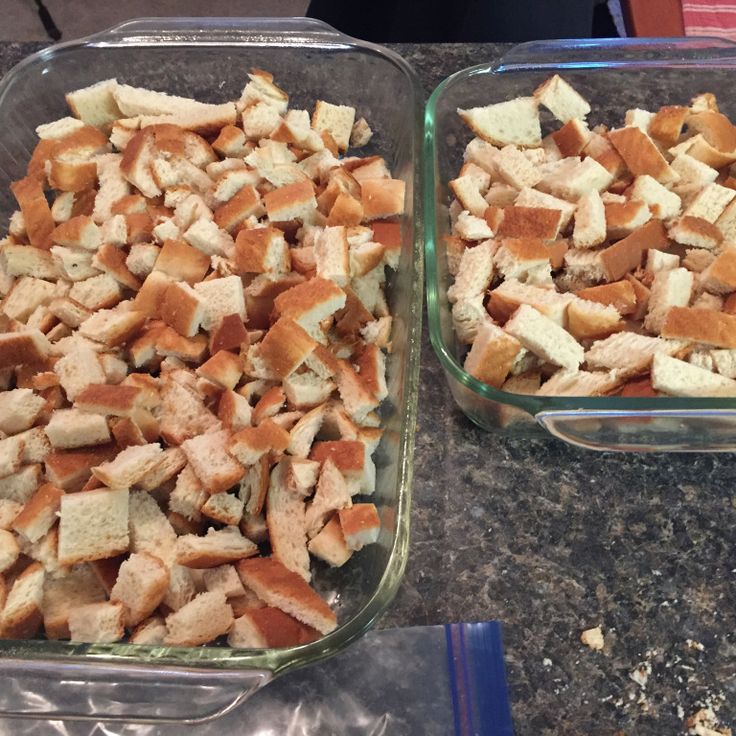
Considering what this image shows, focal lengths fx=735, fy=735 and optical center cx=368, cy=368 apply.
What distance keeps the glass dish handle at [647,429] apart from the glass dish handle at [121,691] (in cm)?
47

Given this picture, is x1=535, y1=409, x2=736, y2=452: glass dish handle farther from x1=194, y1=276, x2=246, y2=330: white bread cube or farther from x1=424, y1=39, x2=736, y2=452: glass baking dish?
x1=194, y1=276, x2=246, y2=330: white bread cube

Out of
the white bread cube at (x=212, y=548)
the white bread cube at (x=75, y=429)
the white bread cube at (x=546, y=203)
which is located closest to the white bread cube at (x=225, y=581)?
the white bread cube at (x=212, y=548)

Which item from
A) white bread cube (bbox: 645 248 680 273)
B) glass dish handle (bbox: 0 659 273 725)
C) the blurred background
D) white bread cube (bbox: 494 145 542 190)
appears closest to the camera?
glass dish handle (bbox: 0 659 273 725)

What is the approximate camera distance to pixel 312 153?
1.26m

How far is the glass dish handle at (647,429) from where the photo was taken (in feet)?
2.90

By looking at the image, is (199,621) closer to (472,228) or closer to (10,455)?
(10,455)

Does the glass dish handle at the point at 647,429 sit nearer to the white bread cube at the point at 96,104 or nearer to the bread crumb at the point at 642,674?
the bread crumb at the point at 642,674

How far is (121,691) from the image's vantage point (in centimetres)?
79

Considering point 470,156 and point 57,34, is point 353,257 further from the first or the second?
point 57,34

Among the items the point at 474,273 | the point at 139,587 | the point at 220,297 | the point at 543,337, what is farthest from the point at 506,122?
the point at 139,587

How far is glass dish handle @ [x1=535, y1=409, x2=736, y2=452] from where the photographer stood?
34.8 inches

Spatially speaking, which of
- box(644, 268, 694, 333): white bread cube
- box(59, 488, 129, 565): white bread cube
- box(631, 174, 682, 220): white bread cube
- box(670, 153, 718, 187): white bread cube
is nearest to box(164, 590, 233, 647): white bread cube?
box(59, 488, 129, 565): white bread cube

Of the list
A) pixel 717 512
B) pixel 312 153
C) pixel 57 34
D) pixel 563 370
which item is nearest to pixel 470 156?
pixel 312 153

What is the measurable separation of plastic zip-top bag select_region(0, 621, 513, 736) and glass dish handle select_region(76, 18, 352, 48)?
104 cm
